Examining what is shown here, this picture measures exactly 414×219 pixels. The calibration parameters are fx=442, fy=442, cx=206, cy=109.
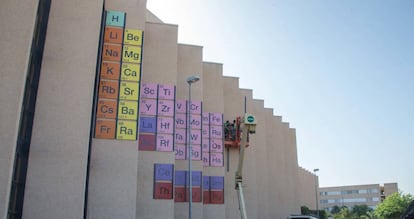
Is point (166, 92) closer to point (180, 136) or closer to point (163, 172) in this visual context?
point (180, 136)

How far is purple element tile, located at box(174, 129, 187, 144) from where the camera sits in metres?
27.6

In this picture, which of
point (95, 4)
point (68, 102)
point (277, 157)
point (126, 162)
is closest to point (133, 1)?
point (95, 4)

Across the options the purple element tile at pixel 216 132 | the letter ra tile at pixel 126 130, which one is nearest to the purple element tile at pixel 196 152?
the purple element tile at pixel 216 132

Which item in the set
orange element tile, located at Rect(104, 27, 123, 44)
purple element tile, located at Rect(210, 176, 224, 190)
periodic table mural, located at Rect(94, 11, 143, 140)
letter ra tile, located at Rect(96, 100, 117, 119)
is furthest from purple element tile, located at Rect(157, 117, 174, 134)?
purple element tile, located at Rect(210, 176, 224, 190)

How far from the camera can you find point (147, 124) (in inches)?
997

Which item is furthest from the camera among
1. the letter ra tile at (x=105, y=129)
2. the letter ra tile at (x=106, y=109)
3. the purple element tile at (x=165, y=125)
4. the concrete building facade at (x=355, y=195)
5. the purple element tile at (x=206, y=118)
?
the concrete building facade at (x=355, y=195)

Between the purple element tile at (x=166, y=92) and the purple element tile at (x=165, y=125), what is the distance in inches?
50.0

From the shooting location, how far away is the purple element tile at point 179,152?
27306 millimetres

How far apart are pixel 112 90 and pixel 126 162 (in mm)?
3829

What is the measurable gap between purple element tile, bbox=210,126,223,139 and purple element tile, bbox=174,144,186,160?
2.85 m

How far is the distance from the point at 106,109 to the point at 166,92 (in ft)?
15.3

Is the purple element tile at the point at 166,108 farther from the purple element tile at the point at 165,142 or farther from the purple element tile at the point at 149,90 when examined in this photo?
the purple element tile at the point at 165,142

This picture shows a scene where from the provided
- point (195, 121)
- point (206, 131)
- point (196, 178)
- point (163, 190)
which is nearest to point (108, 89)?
point (163, 190)

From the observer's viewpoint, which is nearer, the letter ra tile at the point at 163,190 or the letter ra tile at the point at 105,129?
the letter ra tile at the point at 105,129
